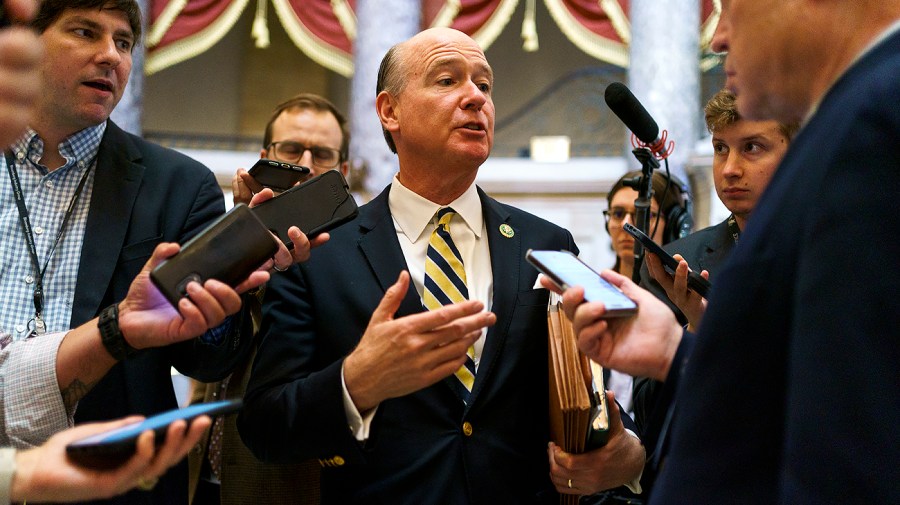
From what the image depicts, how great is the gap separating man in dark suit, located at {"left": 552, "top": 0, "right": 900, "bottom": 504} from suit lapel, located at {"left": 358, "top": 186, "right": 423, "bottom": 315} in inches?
38.6

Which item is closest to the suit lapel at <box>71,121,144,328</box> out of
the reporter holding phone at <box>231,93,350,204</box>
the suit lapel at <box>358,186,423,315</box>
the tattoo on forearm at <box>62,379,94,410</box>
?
the tattoo on forearm at <box>62,379,94,410</box>

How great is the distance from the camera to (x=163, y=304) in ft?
5.72

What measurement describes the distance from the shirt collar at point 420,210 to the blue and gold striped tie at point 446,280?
5 centimetres

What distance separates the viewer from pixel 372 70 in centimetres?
762

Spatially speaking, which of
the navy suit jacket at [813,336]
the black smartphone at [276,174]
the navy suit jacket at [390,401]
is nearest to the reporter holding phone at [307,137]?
the black smartphone at [276,174]

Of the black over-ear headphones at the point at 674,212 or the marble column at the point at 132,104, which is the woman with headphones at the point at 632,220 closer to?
the black over-ear headphones at the point at 674,212

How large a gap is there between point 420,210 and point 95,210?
77 centimetres

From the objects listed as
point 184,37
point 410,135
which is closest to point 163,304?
point 410,135

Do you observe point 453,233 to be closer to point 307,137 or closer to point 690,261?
point 690,261

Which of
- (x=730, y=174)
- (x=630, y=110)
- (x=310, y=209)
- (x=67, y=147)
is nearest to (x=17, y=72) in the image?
(x=310, y=209)

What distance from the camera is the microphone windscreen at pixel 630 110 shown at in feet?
7.79

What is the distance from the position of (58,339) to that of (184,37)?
736cm

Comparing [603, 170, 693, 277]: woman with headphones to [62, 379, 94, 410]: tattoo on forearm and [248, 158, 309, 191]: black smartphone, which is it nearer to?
[248, 158, 309, 191]: black smartphone

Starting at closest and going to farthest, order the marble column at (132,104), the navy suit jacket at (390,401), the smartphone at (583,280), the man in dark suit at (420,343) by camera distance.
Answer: the smartphone at (583,280) → the man in dark suit at (420,343) → the navy suit jacket at (390,401) → the marble column at (132,104)
